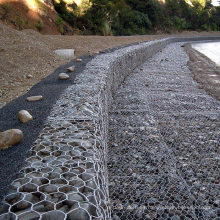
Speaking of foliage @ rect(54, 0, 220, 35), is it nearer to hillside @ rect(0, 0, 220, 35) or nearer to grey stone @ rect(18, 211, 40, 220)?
hillside @ rect(0, 0, 220, 35)

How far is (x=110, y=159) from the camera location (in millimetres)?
2861

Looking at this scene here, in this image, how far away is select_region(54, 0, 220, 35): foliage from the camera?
15127mm

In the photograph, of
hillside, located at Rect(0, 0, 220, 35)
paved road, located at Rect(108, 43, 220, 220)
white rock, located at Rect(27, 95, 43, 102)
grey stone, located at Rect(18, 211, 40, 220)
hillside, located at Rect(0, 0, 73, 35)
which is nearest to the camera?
grey stone, located at Rect(18, 211, 40, 220)

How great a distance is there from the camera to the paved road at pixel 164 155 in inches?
85.6

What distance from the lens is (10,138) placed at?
2.04 metres

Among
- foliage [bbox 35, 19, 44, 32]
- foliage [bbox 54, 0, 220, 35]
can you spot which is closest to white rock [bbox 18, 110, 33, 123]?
foliage [bbox 35, 19, 44, 32]

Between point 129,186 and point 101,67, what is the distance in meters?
2.84

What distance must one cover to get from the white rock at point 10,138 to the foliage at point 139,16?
13.3 metres

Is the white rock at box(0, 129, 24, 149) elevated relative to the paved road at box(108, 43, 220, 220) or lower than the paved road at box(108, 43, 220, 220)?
elevated

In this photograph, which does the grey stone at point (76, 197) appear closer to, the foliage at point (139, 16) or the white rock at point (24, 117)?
the white rock at point (24, 117)

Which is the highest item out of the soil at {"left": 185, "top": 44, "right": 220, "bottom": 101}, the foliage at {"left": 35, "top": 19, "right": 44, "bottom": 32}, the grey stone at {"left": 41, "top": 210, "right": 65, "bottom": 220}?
the foliage at {"left": 35, "top": 19, "right": 44, "bottom": 32}

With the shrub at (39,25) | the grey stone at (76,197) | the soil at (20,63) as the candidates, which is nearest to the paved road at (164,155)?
the grey stone at (76,197)

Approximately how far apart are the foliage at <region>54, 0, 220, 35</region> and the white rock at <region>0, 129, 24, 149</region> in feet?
43.5

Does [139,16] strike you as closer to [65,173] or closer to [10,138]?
[10,138]
